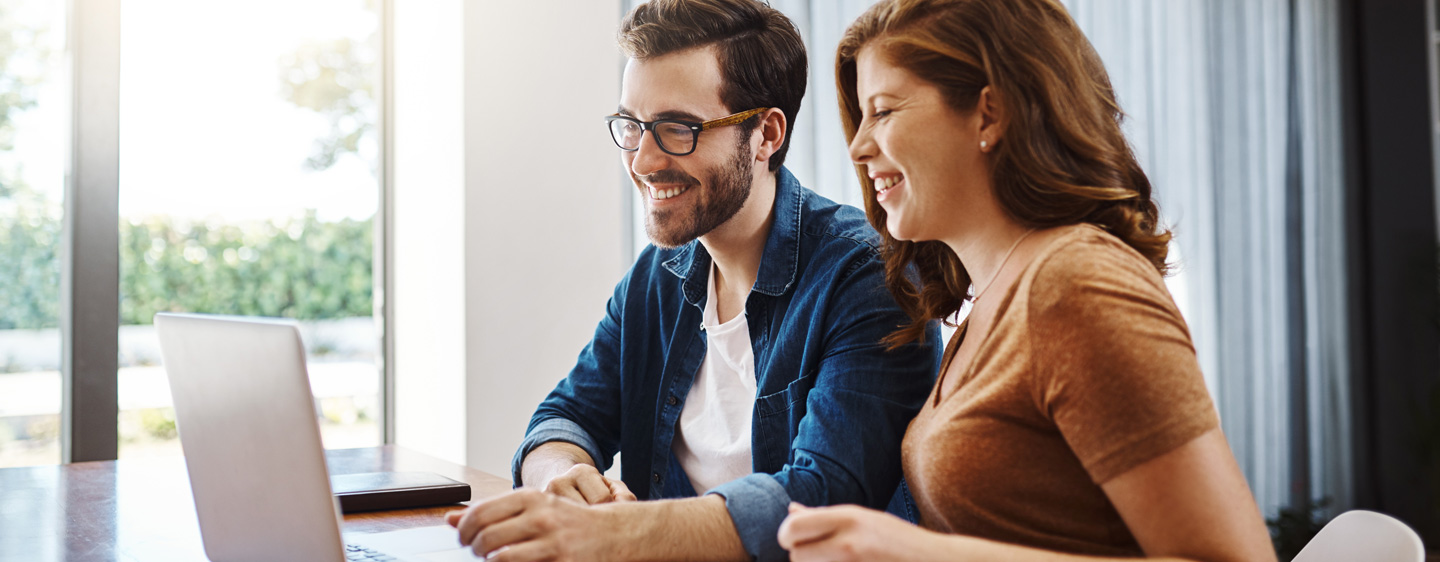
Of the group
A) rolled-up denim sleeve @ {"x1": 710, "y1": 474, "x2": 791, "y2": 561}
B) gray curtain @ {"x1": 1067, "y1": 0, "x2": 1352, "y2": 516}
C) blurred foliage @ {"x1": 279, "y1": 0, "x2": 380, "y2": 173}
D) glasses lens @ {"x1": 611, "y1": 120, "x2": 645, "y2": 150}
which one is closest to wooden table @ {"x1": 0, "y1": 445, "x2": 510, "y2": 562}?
rolled-up denim sleeve @ {"x1": 710, "y1": 474, "x2": 791, "y2": 561}

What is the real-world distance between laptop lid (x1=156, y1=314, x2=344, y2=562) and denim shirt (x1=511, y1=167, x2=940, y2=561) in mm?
428

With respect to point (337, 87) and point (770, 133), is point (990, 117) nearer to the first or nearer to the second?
point (770, 133)

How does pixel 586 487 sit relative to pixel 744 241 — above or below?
below

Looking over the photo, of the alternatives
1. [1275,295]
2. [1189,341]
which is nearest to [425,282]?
[1189,341]

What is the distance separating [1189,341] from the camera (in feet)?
2.83

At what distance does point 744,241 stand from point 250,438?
814 mm

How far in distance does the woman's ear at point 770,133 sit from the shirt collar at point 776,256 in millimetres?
38

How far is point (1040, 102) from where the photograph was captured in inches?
39.9

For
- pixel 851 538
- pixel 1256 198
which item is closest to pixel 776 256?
pixel 851 538

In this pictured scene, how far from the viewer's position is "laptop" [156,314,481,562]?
2.66 feet

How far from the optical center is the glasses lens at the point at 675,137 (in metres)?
1.48

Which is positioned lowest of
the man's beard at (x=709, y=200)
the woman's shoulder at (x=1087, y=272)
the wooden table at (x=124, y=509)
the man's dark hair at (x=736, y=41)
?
the wooden table at (x=124, y=509)

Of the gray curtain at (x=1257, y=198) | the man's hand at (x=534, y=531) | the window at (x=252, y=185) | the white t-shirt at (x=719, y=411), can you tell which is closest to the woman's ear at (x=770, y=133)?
the white t-shirt at (x=719, y=411)

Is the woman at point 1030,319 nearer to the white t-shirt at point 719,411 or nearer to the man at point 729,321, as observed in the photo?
the man at point 729,321
